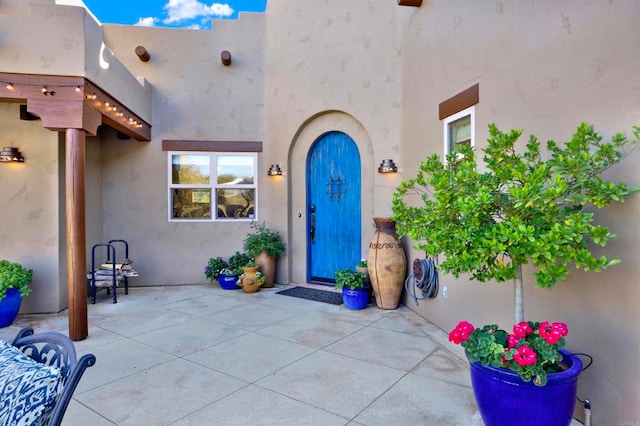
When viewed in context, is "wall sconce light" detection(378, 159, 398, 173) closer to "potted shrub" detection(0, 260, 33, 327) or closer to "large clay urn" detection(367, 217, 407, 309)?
"large clay urn" detection(367, 217, 407, 309)

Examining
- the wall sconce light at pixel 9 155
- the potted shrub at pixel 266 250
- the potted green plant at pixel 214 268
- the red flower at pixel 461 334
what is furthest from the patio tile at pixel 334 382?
the wall sconce light at pixel 9 155

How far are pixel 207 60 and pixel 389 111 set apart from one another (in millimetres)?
3550

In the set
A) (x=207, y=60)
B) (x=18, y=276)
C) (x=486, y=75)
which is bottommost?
(x=18, y=276)

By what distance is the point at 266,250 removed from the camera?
6.19 metres

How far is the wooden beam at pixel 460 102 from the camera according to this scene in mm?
3576

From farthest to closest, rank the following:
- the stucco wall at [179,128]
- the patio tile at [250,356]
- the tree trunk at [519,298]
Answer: the stucco wall at [179,128]
the patio tile at [250,356]
the tree trunk at [519,298]

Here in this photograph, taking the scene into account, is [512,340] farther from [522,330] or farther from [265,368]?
[265,368]

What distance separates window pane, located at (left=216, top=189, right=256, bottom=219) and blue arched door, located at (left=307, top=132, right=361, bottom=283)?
1.17 metres

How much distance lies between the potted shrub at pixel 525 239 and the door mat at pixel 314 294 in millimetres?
3274

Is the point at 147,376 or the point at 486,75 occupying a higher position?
the point at 486,75

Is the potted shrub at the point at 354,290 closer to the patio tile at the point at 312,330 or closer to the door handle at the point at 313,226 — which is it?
the patio tile at the point at 312,330

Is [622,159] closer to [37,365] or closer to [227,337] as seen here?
[37,365]

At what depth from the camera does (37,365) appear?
1.55 m

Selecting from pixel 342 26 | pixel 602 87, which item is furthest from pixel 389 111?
pixel 602 87
